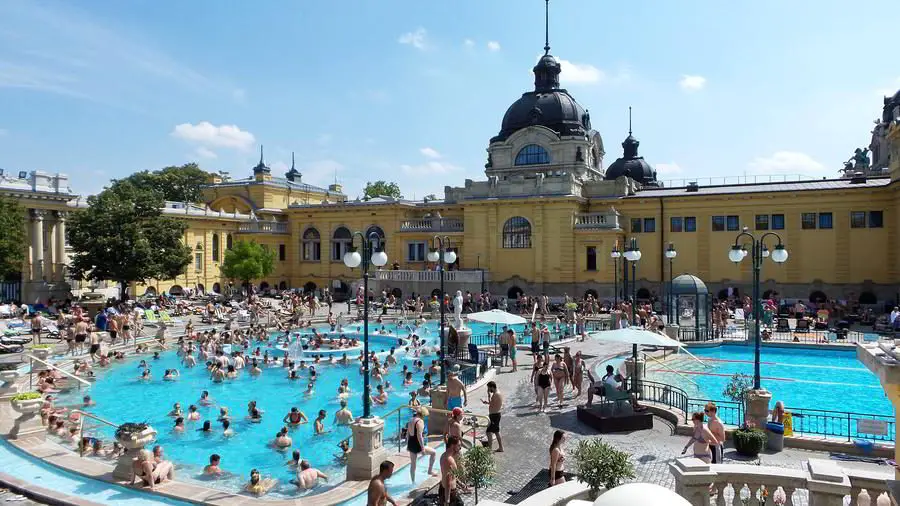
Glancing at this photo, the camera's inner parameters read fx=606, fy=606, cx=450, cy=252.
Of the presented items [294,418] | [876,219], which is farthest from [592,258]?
[294,418]

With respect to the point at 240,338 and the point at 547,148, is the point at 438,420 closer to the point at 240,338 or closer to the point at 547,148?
the point at 240,338

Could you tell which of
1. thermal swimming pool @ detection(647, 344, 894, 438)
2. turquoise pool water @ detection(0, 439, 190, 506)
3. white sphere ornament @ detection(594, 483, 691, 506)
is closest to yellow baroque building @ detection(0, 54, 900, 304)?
thermal swimming pool @ detection(647, 344, 894, 438)

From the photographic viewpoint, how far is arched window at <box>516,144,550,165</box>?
48.8 metres

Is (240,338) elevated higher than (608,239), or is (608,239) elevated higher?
(608,239)

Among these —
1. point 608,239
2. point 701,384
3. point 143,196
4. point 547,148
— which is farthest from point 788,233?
point 143,196

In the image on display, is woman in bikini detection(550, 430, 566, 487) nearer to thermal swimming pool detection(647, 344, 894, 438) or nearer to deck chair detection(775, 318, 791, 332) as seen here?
thermal swimming pool detection(647, 344, 894, 438)

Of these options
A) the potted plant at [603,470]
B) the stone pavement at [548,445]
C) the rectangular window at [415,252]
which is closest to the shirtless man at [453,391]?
the stone pavement at [548,445]

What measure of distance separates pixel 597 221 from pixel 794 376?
2241 centimetres

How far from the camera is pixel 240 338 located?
30.4 m

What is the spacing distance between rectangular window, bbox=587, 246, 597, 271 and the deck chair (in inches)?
530

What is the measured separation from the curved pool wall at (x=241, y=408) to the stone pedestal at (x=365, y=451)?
63 centimetres

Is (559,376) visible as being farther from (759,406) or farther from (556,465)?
(556,465)

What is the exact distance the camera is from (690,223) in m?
42.6

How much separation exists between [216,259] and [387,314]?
22.3m
